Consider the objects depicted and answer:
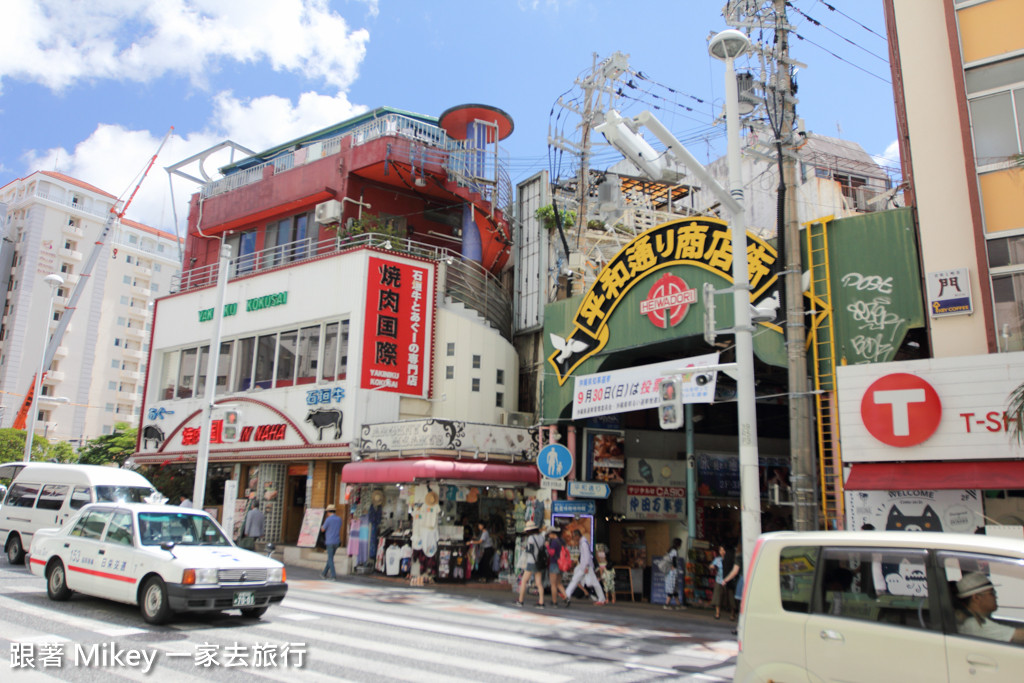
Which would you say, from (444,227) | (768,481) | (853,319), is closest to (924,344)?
(853,319)

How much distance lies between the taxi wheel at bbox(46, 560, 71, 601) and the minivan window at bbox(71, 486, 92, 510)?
542 centimetres

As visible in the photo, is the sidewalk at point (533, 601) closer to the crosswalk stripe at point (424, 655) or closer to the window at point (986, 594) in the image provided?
the crosswalk stripe at point (424, 655)

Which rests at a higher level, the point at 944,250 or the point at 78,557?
the point at 944,250

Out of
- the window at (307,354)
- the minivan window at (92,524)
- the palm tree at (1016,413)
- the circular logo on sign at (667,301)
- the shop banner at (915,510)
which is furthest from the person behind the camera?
the window at (307,354)

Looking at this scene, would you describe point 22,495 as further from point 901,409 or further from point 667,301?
point 901,409

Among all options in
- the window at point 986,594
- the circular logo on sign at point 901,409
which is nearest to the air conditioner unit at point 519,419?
the circular logo on sign at point 901,409

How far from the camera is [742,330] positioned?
1227cm

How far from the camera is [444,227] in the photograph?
105 ft

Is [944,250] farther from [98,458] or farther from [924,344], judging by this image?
[98,458]

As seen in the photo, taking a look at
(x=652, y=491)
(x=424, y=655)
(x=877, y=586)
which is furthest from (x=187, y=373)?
(x=877, y=586)

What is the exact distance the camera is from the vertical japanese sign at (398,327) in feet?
78.0

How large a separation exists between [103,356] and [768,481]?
79666mm

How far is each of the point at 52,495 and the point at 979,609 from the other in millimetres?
18995

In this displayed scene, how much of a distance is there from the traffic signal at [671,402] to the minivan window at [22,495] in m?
15.2
